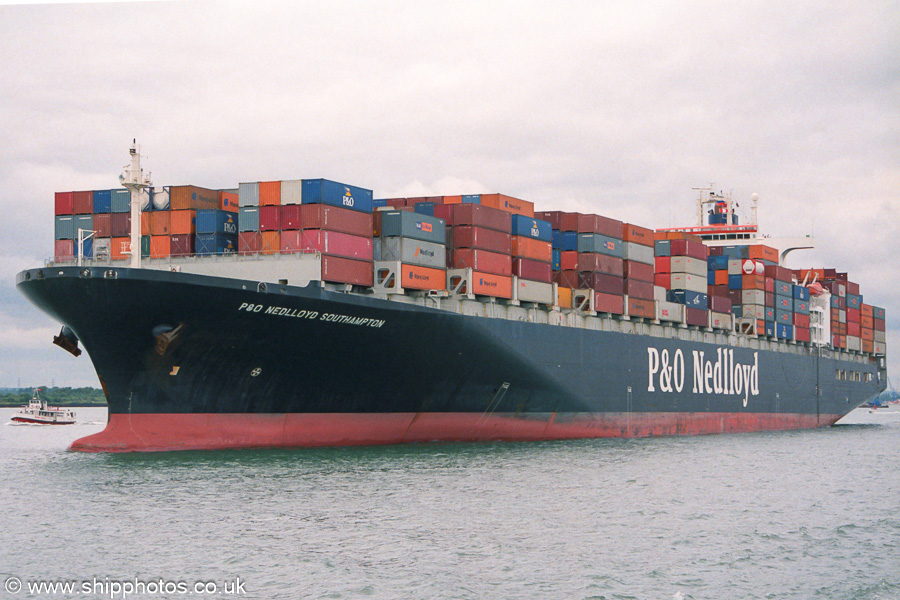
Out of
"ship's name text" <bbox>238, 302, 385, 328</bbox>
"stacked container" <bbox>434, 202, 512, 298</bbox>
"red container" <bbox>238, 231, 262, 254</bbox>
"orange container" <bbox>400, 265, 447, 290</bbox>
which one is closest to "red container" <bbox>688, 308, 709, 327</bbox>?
"stacked container" <bbox>434, 202, 512, 298</bbox>

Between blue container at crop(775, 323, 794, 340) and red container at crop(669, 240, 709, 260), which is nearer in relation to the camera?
red container at crop(669, 240, 709, 260)

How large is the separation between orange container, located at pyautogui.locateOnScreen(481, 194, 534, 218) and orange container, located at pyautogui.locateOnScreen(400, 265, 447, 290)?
5.44 metres

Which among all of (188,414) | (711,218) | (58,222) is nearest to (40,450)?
(58,222)

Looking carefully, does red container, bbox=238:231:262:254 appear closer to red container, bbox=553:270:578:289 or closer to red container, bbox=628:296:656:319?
red container, bbox=553:270:578:289

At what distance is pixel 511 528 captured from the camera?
732 inches

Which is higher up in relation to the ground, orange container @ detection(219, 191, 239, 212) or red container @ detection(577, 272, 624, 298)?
orange container @ detection(219, 191, 239, 212)

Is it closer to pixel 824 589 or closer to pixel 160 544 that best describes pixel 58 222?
pixel 160 544

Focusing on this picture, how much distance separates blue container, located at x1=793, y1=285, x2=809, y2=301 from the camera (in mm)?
56844

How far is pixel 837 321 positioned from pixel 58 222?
49568 millimetres

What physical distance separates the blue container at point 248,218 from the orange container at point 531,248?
1077cm

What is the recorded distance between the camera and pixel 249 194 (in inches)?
1204

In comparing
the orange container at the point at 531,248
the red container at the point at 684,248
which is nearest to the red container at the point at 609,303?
the orange container at the point at 531,248

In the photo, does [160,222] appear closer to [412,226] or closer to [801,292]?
[412,226]

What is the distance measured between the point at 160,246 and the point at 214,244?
2.18 m
